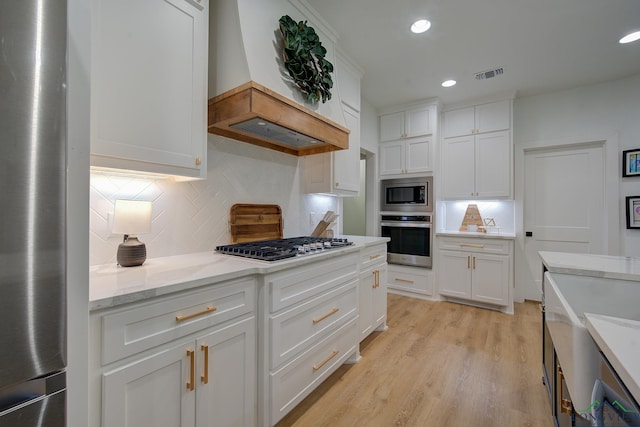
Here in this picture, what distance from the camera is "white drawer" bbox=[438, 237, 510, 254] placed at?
3.29m

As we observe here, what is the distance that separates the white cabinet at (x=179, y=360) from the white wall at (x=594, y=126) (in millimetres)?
3843

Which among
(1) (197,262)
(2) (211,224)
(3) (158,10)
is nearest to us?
(3) (158,10)

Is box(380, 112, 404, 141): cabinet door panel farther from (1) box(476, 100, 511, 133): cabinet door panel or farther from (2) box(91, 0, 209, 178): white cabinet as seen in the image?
(2) box(91, 0, 209, 178): white cabinet

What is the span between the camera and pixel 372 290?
2539 millimetres

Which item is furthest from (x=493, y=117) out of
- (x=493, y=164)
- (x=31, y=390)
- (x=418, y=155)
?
(x=31, y=390)

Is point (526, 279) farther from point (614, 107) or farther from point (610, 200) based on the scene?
point (614, 107)

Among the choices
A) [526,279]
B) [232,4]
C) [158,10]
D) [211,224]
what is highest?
[232,4]

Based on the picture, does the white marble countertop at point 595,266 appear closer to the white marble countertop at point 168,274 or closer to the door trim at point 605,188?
the white marble countertop at point 168,274

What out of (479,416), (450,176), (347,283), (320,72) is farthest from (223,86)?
(450,176)

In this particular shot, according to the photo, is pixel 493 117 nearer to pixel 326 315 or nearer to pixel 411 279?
pixel 411 279

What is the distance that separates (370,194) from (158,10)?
132 inches

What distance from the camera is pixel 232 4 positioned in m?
1.56

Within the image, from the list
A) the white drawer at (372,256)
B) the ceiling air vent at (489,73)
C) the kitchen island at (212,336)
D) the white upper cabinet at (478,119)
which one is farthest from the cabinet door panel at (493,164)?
the kitchen island at (212,336)

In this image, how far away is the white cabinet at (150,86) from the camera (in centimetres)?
113
